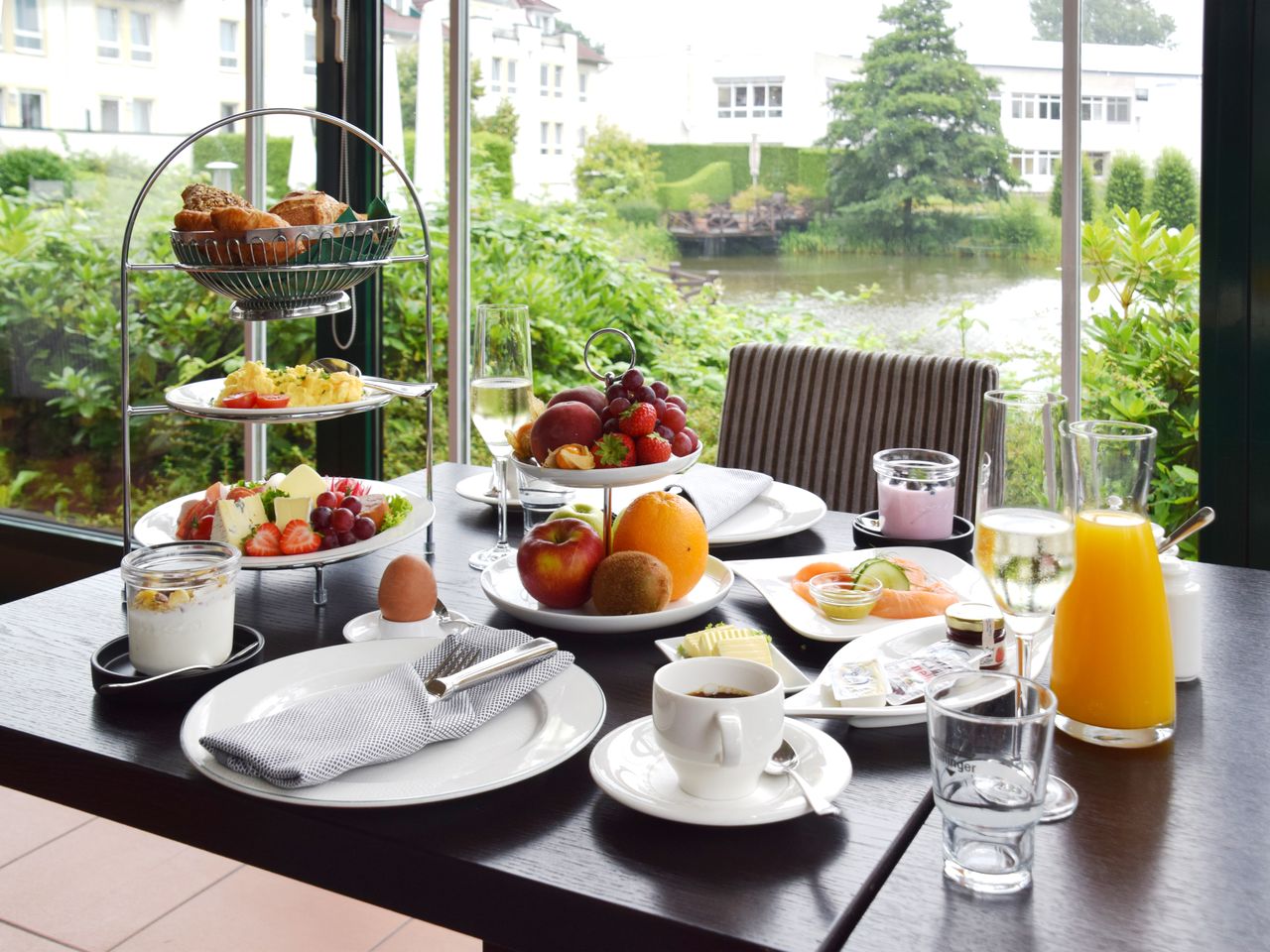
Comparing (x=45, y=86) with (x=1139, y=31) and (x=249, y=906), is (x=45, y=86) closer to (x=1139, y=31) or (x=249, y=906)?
(x=249, y=906)

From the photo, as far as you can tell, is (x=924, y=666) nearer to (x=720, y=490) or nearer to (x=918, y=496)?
(x=918, y=496)

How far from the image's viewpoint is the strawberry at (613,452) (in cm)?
130

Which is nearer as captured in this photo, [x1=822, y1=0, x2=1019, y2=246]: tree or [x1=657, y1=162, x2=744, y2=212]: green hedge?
[x1=822, y1=0, x2=1019, y2=246]: tree

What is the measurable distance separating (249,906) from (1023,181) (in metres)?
2.08

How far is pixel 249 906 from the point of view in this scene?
217 cm

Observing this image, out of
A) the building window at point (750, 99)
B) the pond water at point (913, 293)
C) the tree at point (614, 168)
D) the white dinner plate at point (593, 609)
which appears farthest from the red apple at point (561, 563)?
the tree at point (614, 168)

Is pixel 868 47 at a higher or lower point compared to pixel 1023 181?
higher

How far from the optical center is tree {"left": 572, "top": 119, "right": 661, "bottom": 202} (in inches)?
129

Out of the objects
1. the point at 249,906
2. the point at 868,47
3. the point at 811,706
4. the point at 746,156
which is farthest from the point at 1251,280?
the point at 249,906

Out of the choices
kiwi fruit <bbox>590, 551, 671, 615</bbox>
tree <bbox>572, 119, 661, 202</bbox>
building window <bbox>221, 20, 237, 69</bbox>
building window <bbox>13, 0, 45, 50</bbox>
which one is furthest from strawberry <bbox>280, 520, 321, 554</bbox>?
building window <bbox>13, 0, 45, 50</bbox>

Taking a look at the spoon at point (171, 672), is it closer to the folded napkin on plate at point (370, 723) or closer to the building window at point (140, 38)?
the folded napkin on plate at point (370, 723)

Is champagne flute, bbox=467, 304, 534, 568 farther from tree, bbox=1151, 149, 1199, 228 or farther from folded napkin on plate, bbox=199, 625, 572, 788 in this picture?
tree, bbox=1151, 149, 1199, 228

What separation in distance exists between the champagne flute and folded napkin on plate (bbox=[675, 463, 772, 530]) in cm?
25

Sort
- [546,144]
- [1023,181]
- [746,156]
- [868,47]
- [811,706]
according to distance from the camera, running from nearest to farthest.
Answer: [811,706]
[1023,181]
[868,47]
[746,156]
[546,144]
